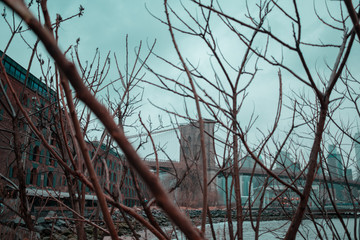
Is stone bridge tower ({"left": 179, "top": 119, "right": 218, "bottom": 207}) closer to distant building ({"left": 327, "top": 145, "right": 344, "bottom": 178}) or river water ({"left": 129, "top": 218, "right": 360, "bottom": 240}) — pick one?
river water ({"left": 129, "top": 218, "right": 360, "bottom": 240})

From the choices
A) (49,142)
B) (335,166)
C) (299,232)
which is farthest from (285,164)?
(49,142)

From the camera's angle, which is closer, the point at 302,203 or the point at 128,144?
the point at 128,144

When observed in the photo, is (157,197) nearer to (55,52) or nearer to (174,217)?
(174,217)

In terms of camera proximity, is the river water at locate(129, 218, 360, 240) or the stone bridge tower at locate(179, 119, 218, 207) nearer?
the stone bridge tower at locate(179, 119, 218, 207)

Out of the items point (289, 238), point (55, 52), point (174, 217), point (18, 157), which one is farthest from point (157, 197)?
point (18, 157)

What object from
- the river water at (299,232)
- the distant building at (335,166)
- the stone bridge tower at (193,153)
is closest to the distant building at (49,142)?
the stone bridge tower at (193,153)

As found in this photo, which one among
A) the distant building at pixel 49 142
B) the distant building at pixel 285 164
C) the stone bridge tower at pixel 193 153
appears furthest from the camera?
the distant building at pixel 285 164

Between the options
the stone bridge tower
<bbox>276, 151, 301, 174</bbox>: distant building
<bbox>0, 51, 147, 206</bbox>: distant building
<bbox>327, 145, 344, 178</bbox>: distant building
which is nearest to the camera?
<bbox>0, 51, 147, 206</bbox>: distant building

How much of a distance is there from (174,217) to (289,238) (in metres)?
0.67

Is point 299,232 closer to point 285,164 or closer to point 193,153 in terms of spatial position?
point 285,164

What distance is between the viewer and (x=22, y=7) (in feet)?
0.96

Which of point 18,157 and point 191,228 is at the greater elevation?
point 18,157

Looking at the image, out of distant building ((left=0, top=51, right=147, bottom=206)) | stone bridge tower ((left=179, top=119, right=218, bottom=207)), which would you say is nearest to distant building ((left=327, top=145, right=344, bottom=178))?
stone bridge tower ((left=179, top=119, right=218, bottom=207))

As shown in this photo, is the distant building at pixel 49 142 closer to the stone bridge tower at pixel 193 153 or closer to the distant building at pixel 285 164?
the stone bridge tower at pixel 193 153
